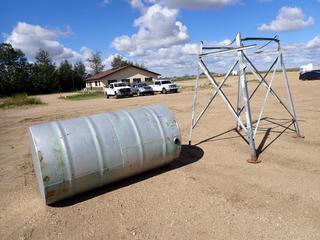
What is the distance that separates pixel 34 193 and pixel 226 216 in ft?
11.1

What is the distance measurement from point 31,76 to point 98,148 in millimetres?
72913

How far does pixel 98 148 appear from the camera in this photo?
4652 mm

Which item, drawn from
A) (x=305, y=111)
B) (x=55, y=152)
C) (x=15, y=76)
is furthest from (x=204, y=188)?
(x=15, y=76)

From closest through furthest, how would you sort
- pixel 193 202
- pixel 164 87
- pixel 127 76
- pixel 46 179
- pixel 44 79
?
pixel 46 179, pixel 193 202, pixel 164 87, pixel 127 76, pixel 44 79

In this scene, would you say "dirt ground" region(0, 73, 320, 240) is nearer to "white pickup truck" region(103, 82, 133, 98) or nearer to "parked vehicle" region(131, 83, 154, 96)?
"white pickup truck" region(103, 82, 133, 98)

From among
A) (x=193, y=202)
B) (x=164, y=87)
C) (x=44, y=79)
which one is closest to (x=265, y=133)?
(x=193, y=202)

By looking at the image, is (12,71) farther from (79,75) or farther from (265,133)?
(265,133)

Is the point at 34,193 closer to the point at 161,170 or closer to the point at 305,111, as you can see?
the point at 161,170

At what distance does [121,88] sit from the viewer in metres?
34.7

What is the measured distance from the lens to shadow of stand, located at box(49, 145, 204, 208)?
16.0 feet

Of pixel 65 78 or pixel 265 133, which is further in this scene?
pixel 65 78

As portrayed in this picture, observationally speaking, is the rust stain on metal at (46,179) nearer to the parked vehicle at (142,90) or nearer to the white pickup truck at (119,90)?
the white pickup truck at (119,90)

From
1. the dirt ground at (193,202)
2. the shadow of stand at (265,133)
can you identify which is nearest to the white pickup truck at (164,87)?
the shadow of stand at (265,133)

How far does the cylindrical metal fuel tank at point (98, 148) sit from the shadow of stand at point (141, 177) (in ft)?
0.89
